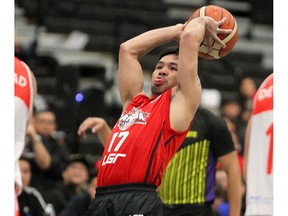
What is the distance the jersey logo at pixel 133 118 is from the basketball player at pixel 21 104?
1.20 m

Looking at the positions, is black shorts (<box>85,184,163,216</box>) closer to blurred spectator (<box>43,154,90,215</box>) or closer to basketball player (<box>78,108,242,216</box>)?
basketball player (<box>78,108,242,216</box>)

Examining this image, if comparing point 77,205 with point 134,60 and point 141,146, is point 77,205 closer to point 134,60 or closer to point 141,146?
point 134,60

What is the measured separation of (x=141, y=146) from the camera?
6047 mm

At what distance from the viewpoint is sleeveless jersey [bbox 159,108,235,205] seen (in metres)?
7.87

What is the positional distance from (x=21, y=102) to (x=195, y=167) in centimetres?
171

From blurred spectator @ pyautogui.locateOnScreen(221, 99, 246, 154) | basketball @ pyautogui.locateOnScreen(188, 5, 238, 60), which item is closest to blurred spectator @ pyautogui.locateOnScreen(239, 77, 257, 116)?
blurred spectator @ pyautogui.locateOnScreen(221, 99, 246, 154)

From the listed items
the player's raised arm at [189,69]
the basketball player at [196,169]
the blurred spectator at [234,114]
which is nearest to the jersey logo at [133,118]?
the player's raised arm at [189,69]

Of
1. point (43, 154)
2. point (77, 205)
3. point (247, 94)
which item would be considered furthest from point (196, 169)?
point (247, 94)

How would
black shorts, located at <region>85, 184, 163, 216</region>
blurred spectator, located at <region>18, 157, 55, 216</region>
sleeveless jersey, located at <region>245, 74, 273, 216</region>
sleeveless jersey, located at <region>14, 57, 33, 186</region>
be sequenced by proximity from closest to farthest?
black shorts, located at <region>85, 184, 163, 216</region> → sleeveless jersey, located at <region>245, 74, 273, 216</region> → sleeveless jersey, located at <region>14, 57, 33, 186</region> → blurred spectator, located at <region>18, 157, 55, 216</region>

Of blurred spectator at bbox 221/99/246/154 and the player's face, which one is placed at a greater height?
the player's face

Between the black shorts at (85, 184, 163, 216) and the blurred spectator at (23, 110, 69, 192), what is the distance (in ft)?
12.2

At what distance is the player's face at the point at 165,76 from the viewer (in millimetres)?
6520
